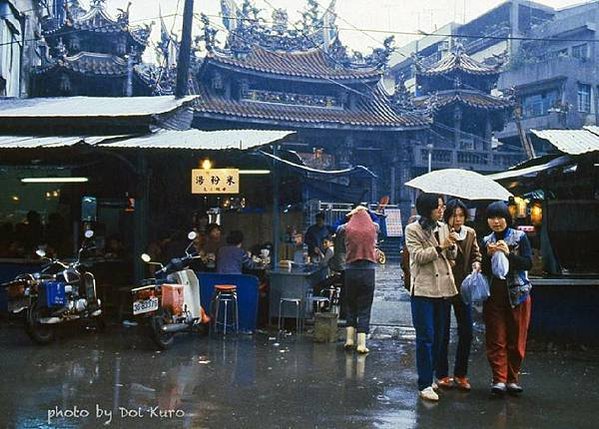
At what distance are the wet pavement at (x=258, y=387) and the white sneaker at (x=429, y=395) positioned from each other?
0.35ft

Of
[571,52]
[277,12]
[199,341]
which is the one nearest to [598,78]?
[571,52]

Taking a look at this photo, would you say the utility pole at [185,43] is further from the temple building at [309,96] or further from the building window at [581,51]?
the building window at [581,51]

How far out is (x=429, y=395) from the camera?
5508mm

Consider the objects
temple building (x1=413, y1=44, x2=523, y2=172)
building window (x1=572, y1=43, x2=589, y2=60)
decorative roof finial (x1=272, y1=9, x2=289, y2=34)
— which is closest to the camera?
decorative roof finial (x1=272, y1=9, x2=289, y2=34)

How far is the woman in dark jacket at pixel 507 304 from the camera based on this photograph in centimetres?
563

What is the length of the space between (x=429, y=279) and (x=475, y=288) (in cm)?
44

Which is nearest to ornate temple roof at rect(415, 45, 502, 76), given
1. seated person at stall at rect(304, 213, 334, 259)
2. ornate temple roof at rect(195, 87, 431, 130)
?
ornate temple roof at rect(195, 87, 431, 130)

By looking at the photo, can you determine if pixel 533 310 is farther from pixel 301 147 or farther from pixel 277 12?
pixel 277 12

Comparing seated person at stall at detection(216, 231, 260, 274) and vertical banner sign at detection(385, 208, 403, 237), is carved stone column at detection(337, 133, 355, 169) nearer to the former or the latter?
vertical banner sign at detection(385, 208, 403, 237)

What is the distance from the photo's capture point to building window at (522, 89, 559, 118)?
1339 inches

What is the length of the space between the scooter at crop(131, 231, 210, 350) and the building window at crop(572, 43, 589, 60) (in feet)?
115

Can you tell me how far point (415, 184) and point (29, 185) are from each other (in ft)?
35.7

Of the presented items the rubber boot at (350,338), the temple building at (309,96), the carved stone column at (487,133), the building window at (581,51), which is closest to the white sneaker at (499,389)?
the rubber boot at (350,338)

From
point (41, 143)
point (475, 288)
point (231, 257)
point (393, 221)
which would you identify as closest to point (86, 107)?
point (41, 143)
